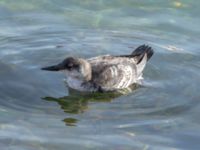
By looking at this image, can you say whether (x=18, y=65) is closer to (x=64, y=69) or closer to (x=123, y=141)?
(x=64, y=69)

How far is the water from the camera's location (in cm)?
879

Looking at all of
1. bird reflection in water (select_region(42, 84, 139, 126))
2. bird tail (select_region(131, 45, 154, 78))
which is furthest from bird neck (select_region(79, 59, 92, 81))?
bird tail (select_region(131, 45, 154, 78))

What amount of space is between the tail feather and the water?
271 mm

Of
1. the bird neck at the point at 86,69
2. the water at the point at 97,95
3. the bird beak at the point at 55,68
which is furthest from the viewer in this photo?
the bird neck at the point at 86,69

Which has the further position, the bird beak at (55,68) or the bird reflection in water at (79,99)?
the bird beak at (55,68)

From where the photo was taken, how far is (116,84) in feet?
35.0

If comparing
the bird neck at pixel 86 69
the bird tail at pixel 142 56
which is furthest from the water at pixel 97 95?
the bird neck at pixel 86 69

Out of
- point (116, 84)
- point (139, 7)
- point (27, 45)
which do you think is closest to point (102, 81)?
point (116, 84)

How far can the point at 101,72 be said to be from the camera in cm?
1056

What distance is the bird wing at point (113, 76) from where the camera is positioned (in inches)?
416

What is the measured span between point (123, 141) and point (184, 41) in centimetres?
373

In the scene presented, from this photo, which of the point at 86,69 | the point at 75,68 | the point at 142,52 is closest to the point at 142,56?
the point at 142,52

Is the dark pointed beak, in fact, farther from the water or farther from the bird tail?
the bird tail

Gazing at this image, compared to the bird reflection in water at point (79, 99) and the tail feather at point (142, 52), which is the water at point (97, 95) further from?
the tail feather at point (142, 52)
